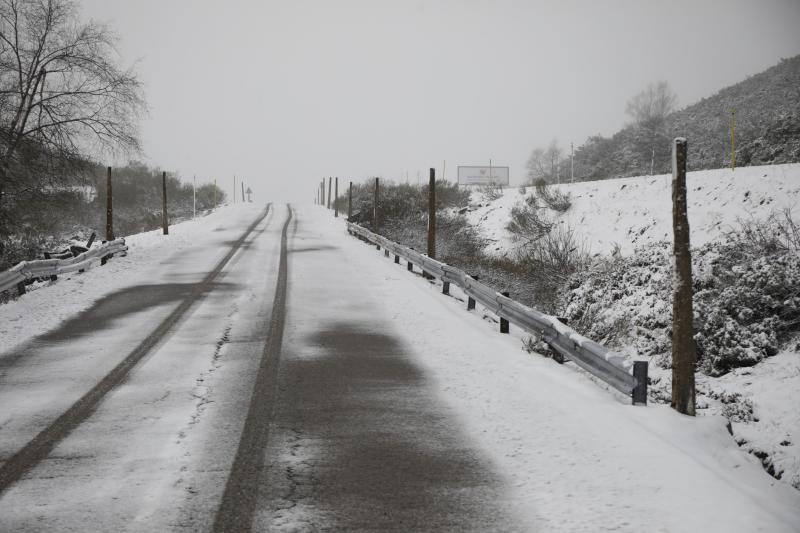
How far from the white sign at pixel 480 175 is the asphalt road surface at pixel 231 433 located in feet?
126

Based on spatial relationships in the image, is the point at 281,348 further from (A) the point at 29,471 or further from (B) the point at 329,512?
(B) the point at 329,512

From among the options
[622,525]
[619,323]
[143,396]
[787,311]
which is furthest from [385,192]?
Result: [622,525]

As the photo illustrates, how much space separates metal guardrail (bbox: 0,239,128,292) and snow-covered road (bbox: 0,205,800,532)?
2748mm

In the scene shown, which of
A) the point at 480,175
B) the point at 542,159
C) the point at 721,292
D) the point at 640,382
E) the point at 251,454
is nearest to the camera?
the point at 251,454

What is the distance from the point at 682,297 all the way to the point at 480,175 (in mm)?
43518

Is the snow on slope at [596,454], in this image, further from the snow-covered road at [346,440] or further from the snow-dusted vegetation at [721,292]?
the snow-dusted vegetation at [721,292]

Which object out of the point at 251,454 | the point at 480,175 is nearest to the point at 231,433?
the point at 251,454

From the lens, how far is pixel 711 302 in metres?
11.1

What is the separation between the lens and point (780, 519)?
389 cm

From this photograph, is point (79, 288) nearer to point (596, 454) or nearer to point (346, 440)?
point (346, 440)

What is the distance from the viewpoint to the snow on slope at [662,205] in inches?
578

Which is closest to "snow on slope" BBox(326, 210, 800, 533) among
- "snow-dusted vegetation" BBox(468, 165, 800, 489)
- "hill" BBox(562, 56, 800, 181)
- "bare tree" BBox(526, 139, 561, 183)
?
"snow-dusted vegetation" BBox(468, 165, 800, 489)

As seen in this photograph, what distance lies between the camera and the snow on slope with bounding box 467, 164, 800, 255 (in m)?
14.7

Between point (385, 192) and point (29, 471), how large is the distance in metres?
36.5
